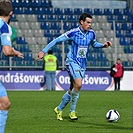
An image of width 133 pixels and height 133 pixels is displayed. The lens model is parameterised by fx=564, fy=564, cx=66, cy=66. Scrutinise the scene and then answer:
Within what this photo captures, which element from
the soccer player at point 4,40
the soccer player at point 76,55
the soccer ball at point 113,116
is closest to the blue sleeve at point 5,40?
the soccer player at point 4,40

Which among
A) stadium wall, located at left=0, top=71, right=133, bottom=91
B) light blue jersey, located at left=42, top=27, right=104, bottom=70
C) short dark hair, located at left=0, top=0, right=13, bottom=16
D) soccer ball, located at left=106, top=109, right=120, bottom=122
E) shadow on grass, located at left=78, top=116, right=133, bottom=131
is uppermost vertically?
short dark hair, located at left=0, top=0, right=13, bottom=16

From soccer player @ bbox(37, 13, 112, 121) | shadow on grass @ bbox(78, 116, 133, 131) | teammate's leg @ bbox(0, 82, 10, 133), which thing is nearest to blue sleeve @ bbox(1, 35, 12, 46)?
teammate's leg @ bbox(0, 82, 10, 133)

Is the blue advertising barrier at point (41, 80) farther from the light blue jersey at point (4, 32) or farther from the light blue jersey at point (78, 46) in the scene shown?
the light blue jersey at point (4, 32)

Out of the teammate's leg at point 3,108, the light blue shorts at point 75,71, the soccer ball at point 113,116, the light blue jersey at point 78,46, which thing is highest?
the light blue jersey at point 78,46

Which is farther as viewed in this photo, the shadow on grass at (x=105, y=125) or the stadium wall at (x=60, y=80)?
the stadium wall at (x=60, y=80)

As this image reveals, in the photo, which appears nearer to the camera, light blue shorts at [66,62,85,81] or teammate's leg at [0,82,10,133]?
teammate's leg at [0,82,10,133]

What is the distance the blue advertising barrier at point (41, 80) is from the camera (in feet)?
96.9

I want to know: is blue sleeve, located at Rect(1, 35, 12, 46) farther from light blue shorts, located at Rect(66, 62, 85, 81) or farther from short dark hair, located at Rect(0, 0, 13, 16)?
light blue shorts, located at Rect(66, 62, 85, 81)

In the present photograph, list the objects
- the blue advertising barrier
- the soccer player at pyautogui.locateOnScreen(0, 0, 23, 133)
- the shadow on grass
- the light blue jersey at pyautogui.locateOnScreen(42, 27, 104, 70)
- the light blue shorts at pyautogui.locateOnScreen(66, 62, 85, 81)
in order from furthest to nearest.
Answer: the blue advertising barrier
the light blue jersey at pyautogui.locateOnScreen(42, 27, 104, 70)
the light blue shorts at pyautogui.locateOnScreen(66, 62, 85, 81)
the shadow on grass
the soccer player at pyautogui.locateOnScreen(0, 0, 23, 133)

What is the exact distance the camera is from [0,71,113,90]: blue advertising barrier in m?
29.5

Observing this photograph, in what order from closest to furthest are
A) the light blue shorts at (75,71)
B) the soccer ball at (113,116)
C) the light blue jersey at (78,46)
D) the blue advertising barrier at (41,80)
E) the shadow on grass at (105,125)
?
the shadow on grass at (105,125)
the soccer ball at (113,116)
the light blue shorts at (75,71)
the light blue jersey at (78,46)
the blue advertising barrier at (41,80)

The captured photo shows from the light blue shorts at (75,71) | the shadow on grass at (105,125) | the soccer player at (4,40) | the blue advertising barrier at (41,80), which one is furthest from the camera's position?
the blue advertising barrier at (41,80)

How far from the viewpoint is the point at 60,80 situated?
30.0 metres

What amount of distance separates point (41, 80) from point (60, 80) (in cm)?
102
